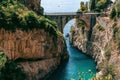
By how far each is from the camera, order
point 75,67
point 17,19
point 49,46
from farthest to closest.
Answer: point 75,67 → point 49,46 → point 17,19

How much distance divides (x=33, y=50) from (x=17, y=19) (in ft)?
17.9

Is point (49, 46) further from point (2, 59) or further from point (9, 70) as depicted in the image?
point (2, 59)

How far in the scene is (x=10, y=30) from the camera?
53.5m

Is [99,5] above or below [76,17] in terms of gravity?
above

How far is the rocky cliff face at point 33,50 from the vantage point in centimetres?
5334

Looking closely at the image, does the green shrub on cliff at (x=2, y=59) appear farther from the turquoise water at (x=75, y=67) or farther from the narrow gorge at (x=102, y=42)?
the turquoise water at (x=75, y=67)

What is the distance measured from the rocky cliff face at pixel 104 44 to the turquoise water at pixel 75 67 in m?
1.42

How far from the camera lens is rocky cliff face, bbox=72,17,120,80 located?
1972 inches

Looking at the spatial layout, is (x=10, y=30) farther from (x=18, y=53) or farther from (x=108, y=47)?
(x=108, y=47)

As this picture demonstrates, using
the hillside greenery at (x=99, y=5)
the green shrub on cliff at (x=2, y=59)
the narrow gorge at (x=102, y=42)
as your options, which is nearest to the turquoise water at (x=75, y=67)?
the narrow gorge at (x=102, y=42)

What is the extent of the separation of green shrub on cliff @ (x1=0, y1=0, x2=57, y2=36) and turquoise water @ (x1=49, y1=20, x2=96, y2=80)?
7188 mm

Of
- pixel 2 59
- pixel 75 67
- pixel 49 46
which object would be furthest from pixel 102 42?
pixel 2 59

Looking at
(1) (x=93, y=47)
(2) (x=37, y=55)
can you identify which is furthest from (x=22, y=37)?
(1) (x=93, y=47)

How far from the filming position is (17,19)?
55.8 m
